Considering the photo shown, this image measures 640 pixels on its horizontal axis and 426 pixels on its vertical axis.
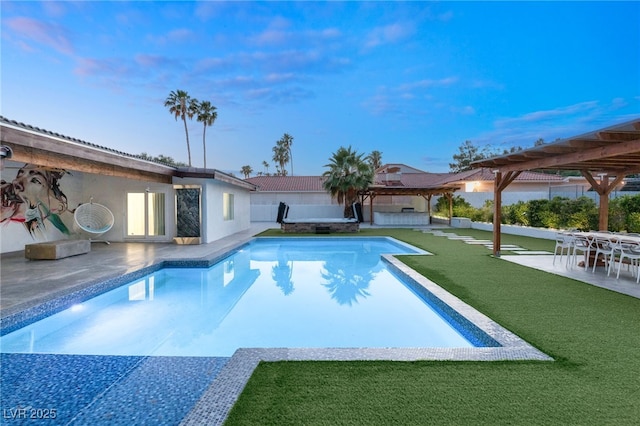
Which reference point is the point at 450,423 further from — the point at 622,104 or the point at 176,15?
the point at 622,104

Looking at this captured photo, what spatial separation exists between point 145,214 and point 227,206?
3739 millimetres

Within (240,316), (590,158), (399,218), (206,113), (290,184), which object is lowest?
(240,316)

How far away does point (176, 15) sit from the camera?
543 inches

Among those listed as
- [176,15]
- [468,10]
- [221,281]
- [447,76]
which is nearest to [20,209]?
[221,281]

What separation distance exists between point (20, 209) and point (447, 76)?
21.5 meters

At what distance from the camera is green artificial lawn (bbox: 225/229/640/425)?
2406 mm

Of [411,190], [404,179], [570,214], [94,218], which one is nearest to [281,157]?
[404,179]

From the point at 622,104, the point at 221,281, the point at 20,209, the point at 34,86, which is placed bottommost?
the point at 221,281

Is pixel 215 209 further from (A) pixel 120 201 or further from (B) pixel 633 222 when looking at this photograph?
(B) pixel 633 222

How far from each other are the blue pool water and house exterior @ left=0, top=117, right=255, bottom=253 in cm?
348

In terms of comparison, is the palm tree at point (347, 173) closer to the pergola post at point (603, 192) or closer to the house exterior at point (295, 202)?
the house exterior at point (295, 202)

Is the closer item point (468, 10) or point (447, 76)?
point (468, 10)

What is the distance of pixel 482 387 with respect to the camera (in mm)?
2801

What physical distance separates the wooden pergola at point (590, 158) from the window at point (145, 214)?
10.9 meters
